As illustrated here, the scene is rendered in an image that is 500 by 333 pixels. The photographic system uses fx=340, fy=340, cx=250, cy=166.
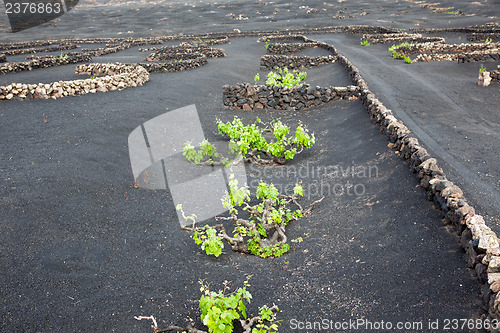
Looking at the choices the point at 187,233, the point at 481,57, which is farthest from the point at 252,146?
the point at 481,57

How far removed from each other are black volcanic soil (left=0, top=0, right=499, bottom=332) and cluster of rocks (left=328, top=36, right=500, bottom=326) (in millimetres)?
201

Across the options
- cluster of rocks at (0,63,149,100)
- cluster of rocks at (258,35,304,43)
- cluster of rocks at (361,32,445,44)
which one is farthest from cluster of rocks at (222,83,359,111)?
cluster of rocks at (258,35,304,43)

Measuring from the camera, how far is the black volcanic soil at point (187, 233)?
182 inches

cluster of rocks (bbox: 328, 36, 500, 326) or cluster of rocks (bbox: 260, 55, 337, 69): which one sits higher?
cluster of rocks (bbox: 260, 55, 337, 69)

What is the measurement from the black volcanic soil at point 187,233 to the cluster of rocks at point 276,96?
63 cm

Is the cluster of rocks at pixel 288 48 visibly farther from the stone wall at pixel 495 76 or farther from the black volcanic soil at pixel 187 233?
the black volcanic soil at pixel 187 233

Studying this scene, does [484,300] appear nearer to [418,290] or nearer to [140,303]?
[418,290]

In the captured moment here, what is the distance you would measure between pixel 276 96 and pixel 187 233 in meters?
9.40

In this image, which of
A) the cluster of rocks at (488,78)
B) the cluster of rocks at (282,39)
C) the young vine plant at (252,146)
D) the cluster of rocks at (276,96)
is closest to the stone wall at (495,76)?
the cluster of rocks at (488,78)

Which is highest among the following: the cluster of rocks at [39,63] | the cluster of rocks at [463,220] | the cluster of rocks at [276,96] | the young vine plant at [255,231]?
the cluster of rocks at [39,63]

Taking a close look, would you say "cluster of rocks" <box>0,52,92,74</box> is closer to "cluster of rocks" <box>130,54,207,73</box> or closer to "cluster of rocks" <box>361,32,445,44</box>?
"cluster of rocks" <box>130,54,207,73</box>

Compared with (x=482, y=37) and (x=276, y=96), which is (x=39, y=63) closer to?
(x=276, y=96)

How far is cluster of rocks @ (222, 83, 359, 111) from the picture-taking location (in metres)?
14.3

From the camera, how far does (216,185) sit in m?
8.90
